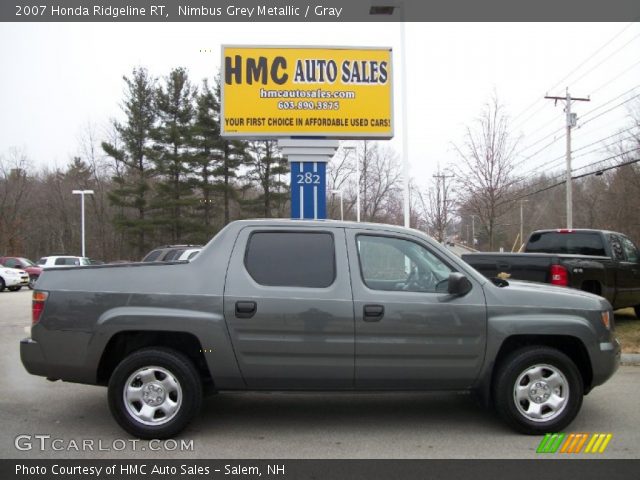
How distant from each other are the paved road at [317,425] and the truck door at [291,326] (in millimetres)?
518

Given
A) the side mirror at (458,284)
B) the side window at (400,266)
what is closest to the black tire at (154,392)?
the side window at (400,266)

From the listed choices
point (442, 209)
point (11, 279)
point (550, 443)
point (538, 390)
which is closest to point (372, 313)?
point (538, 390)

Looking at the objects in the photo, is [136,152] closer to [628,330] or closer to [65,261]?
[65,261]

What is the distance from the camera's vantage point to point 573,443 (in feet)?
14.3

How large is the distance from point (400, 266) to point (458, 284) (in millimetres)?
640

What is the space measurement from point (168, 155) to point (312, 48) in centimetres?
2834

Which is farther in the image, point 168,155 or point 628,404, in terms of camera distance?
point 168,155

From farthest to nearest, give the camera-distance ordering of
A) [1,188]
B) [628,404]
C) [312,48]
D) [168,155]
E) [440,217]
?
[1,188]
[168,155]
[440,217]
[312,48]
[628,404]

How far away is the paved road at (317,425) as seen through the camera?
418 cm

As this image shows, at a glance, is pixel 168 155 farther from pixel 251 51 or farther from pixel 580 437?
pixel 580 437

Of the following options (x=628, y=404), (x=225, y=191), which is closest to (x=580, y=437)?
(x=628, y=404)

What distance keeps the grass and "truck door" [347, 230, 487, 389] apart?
15.3 ft

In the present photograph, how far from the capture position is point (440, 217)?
68.9ft

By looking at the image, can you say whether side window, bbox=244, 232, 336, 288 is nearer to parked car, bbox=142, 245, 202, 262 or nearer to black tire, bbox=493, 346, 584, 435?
black tire, bbox=493, 346, 584, 435
